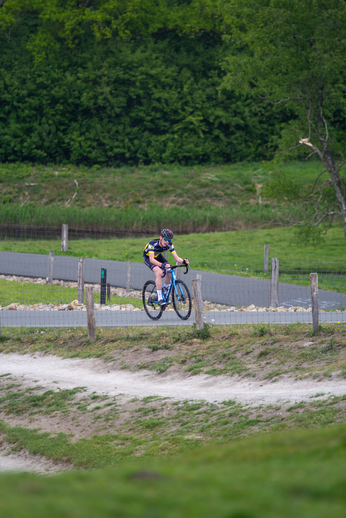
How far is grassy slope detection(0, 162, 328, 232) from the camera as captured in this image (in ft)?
129

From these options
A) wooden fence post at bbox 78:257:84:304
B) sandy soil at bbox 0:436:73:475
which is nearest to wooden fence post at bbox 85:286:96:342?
sandy soil at bbox 0:436:73:475

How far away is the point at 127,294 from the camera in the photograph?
67.0 feet

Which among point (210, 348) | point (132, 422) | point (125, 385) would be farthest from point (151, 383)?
point (132, 422)

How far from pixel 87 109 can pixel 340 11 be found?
37206mm

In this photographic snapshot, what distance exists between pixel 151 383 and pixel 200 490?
805 centimetres

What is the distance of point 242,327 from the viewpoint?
13383mm

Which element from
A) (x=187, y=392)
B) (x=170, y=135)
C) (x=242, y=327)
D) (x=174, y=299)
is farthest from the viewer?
(x=170, y=135)

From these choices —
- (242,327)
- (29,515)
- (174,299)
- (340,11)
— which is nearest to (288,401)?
(242,327)

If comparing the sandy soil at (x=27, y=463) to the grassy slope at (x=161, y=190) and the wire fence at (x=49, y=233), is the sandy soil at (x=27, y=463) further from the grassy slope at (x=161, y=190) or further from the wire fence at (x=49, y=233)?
the grassy slope at (x=161, y=190)

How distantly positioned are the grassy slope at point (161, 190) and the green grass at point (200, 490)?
33.6 meters

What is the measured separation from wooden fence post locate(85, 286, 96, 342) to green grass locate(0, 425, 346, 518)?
8.97 meters

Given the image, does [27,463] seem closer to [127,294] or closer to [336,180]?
[127,294]

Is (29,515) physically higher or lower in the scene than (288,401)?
higher

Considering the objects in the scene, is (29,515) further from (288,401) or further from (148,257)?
(148,257)
